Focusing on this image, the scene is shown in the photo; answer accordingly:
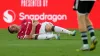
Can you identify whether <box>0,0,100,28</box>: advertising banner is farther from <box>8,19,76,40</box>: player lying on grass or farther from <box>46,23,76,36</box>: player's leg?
<box>46,23,76,36</box>: player's leg

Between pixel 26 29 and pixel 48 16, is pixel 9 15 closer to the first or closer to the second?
pixel 48 16

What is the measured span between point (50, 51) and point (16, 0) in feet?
28.9

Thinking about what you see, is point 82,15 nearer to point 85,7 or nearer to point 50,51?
point 85,7

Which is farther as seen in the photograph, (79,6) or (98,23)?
(98,23)

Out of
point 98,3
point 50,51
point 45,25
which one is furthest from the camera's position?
point 98,3

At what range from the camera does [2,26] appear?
1764 centimetres

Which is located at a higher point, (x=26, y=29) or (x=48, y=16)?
(x=26, y=29)

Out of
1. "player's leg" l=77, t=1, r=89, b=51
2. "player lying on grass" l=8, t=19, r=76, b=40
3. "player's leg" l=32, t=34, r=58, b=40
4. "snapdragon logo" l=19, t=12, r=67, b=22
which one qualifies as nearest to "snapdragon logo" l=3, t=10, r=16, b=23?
"snapdragon logo" l=19, t=12, r=67, b=22

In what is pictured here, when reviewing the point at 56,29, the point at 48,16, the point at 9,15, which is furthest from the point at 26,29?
the point at 9,15

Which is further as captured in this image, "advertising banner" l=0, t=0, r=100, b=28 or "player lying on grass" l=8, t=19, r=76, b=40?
"advertising banner" l=0, t=0, r=100, b=28

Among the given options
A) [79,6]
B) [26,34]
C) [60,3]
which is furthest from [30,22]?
[60,3]

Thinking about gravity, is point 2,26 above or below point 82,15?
below

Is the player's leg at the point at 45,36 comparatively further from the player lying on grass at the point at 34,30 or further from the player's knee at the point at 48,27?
the player's knee at the point at 48,27

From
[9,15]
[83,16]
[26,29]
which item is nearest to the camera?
[83,16]
